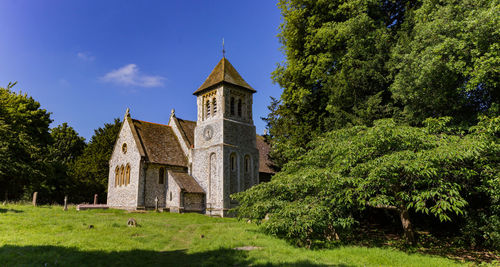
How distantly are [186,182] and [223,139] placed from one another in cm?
502

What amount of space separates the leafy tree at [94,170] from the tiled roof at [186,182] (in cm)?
1313

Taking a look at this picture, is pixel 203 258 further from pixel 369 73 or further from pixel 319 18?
pixel 319 18

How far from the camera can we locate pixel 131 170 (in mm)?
28688

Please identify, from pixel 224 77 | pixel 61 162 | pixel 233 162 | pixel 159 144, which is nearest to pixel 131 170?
pixel 159 144

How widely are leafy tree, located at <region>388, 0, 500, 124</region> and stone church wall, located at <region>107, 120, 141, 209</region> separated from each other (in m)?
21.8

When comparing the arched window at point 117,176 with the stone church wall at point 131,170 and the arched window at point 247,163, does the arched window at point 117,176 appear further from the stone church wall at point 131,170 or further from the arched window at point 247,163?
the arched window at point 247,163

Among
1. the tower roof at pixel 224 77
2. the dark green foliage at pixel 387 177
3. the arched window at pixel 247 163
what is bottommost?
the dark green foliage at pixel 387 177

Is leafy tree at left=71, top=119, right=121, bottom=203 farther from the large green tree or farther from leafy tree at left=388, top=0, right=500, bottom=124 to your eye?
leafy tree at left=388, top=0, right=500, bottom=124

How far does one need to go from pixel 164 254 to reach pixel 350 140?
7879 mm

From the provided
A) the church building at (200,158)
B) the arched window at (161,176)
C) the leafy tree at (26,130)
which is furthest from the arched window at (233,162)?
the leafy tree at (26,130)

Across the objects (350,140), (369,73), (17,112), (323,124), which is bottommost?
(350,140)

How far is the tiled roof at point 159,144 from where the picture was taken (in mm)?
28891

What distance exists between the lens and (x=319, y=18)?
2080cm

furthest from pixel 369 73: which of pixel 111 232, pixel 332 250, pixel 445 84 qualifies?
pixel 111 232
